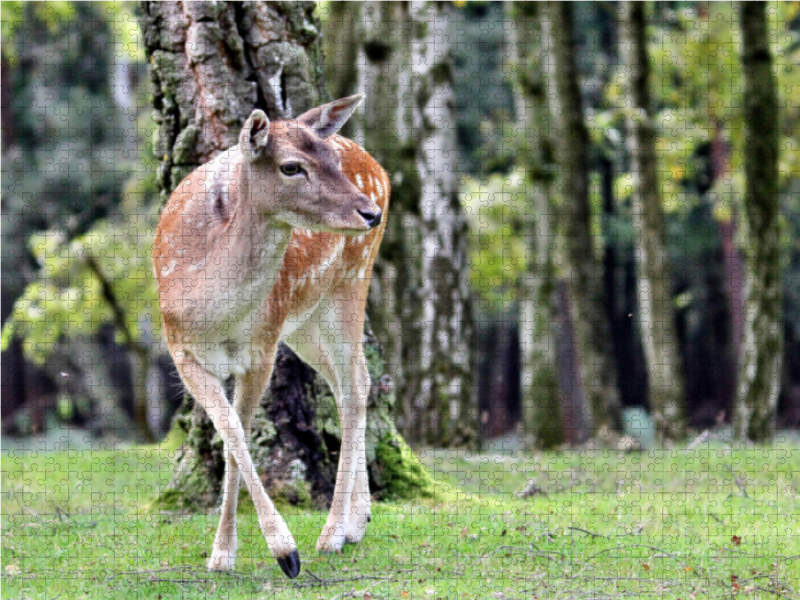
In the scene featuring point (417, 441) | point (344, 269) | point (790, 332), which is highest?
point (344, 269)

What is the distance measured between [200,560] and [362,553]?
0.85 metres

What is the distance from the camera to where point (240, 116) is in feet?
23.0

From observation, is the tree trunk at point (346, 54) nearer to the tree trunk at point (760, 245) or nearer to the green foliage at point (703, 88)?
the green foliage at point (703, 88)

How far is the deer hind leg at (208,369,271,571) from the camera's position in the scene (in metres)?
5.61

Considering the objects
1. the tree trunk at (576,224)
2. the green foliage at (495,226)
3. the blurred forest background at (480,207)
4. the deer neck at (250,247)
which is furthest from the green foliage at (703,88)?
the deer neck at (250,247)

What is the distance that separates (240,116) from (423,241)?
4.85 meters

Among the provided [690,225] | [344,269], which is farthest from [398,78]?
[690,225]

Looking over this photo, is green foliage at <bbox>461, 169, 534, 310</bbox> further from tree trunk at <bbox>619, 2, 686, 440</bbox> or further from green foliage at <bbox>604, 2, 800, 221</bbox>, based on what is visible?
tree trunk at <bbox>619, 2, 686, 440</bbox>

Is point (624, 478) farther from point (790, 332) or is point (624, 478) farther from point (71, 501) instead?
point (790, 332)

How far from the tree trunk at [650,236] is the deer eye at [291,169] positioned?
9643 millimetres

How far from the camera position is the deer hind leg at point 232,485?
5.61 metres

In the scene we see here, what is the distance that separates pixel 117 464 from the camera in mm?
9523

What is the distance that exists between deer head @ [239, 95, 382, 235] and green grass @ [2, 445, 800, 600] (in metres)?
1.72

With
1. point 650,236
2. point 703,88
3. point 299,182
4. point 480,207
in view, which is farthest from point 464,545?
point 703,88
